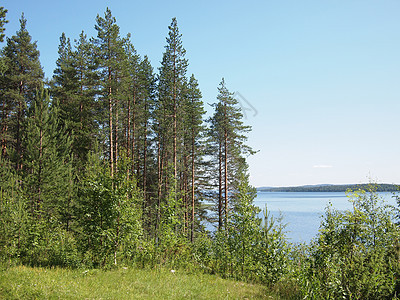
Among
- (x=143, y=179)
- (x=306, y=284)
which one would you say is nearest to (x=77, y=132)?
(x=143, y=179)

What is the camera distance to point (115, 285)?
7977 millimetres

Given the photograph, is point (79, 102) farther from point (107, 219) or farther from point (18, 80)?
point (107, 219)

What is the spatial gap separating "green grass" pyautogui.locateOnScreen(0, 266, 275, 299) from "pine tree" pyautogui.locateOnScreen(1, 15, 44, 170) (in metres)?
20.1

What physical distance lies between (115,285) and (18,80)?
23592 millimetres

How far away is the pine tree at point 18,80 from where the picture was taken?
2481 centimetres

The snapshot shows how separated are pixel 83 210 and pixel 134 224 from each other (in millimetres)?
1906

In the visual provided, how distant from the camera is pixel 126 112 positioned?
93.9 feet

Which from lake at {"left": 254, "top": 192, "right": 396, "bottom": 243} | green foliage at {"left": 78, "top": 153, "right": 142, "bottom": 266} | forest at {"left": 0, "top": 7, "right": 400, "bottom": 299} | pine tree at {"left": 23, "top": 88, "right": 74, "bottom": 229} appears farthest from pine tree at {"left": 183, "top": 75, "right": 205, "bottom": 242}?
green foliage at {"left": 78, "top": 153, "right": 142, "bottom": 266}

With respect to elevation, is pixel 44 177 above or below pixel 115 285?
above

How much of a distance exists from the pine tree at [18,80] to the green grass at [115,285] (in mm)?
20135

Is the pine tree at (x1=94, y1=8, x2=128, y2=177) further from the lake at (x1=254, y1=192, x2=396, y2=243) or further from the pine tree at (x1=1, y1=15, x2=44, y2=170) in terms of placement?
the lake at (x1=254, y1=192, x2=396, y2=243)

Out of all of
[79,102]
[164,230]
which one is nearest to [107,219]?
[164,230]

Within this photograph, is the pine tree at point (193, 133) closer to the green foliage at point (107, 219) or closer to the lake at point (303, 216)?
the lake at point (303, 216)

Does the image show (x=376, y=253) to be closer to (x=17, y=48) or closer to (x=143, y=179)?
(x=143, y=179)
